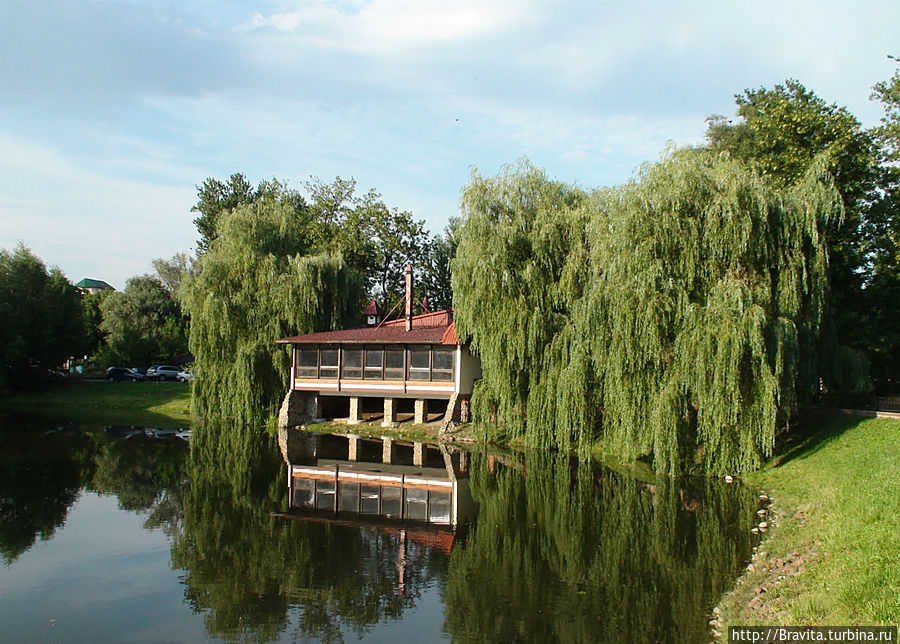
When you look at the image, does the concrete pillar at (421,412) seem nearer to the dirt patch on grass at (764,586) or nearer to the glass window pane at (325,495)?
the glass window pane at (325,495)

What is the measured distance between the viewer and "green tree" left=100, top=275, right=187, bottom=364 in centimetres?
5953

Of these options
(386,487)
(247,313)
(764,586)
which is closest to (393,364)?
(247,313)

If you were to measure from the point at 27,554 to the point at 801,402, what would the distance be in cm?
2181

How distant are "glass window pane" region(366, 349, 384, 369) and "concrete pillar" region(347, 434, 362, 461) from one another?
3.45 meters

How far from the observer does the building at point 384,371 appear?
31750 mm

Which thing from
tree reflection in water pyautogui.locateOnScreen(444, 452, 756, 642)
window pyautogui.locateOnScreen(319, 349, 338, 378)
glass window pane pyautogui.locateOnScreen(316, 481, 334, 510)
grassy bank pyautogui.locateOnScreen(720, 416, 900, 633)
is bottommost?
glass window pane pyautogui.locateOnScreen(316, 481, 334, 510)

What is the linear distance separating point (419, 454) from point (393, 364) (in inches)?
275

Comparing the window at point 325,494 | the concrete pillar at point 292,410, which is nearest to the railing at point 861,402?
the window at point 325,494

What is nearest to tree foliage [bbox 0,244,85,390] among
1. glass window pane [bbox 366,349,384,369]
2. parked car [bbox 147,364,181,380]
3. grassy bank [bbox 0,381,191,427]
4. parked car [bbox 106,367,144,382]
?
grassy bank [bbox 0,381,191,427]

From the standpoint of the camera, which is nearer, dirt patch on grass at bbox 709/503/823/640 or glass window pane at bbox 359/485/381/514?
dirt patch on grass at bbox 709/503/823/640

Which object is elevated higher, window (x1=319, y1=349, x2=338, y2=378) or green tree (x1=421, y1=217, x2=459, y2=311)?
green tree (x1=421, y1=217, x2=459, y2=311)

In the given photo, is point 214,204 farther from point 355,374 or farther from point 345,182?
point 355,374

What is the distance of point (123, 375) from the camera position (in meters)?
56.1

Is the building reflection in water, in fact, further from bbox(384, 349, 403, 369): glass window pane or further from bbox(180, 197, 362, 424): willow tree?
bbox(180, 197, 362, 424): willow tree
